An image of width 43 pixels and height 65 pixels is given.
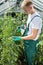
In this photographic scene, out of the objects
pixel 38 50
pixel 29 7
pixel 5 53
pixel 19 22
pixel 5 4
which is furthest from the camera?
pixel 5 4

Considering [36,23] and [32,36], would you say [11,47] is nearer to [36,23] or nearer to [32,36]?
[32,36]

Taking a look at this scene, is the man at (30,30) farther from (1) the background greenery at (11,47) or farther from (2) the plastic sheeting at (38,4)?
(2) the plastic sheeting at (38,4)

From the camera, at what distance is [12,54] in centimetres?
392

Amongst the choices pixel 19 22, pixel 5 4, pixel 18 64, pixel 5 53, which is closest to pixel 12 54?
pixel 5 53

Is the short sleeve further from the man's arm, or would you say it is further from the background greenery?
the background greenery

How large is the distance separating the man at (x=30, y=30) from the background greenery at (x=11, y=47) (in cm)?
13

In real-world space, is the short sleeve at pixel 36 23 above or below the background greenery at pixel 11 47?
above

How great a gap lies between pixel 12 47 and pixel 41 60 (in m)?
0.59

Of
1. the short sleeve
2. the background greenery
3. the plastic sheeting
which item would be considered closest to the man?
the short sleeve

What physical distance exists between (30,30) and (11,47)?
0.41m

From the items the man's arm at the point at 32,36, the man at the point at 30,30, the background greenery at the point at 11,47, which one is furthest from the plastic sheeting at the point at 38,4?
the man's arm at the point at 32,36

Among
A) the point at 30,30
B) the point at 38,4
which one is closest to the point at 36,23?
the point at 30,30

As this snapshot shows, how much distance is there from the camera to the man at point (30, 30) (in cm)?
360

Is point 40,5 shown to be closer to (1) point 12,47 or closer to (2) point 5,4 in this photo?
(2) point 5,4
